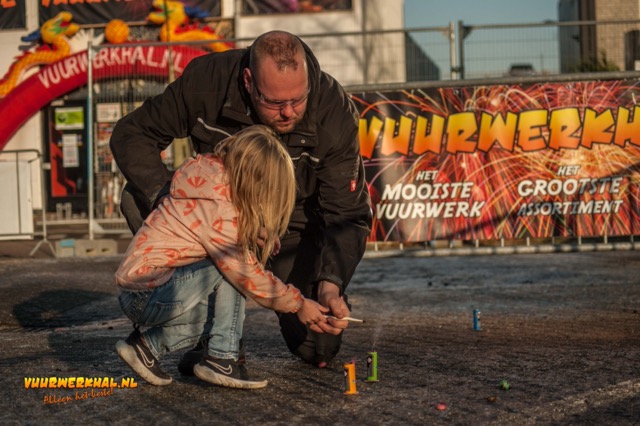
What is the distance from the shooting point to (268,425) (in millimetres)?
3961

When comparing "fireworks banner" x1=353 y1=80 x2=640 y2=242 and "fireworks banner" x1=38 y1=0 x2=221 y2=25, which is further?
"fireworks banner" x1=38 y1=0 x2=221 y2=25

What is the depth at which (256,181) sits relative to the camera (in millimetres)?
4316

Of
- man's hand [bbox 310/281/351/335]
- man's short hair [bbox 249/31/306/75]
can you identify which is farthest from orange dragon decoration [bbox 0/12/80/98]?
man's hand [bbox 310/281/351/335]

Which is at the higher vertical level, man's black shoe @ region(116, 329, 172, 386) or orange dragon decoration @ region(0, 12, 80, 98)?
orange dragon decoration @ region(0, 12, 80, 98)

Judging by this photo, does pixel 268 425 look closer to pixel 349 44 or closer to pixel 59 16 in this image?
pixel 349 44

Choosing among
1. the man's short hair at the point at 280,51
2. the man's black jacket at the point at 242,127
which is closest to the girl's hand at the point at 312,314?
the man's black jacket at the point at 242,127

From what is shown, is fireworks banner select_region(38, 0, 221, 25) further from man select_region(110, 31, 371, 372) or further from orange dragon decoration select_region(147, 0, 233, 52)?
man select_region(110, 31, 371, 372)

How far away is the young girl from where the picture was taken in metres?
4.36

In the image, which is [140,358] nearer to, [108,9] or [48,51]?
[48,51]

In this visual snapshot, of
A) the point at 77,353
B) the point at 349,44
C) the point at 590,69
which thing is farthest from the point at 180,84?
the point at 590,69

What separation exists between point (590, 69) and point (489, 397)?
1545 cm

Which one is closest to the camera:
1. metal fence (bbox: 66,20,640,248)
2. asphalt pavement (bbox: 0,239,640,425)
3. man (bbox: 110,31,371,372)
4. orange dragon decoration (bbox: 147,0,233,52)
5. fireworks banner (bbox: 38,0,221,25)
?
asphalt pavement (bbox: 0,239,640,425)

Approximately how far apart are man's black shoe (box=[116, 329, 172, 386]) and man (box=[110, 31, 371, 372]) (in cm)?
73

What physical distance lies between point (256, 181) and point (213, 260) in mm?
405
